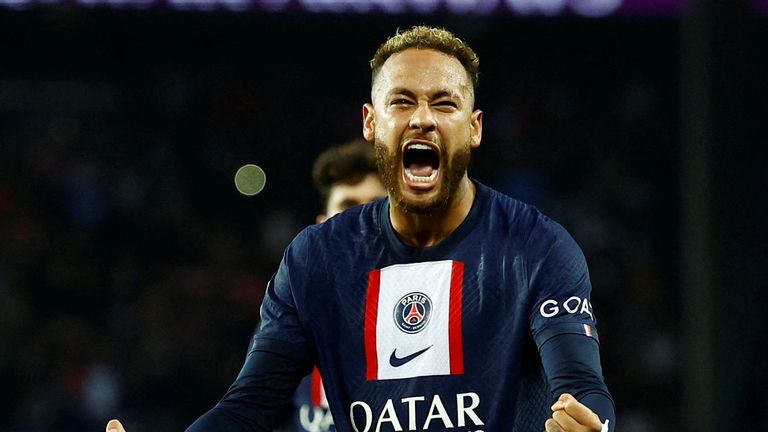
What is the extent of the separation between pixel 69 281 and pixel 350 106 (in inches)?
119

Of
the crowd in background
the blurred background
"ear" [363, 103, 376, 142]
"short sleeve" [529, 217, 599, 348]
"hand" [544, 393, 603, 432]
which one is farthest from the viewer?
the crowd in background

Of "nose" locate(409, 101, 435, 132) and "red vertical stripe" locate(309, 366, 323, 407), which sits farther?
"red vertical stripe" locate(309, 366, 323, 407)

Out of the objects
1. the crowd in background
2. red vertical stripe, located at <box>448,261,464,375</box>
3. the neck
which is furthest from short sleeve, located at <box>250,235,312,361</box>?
the crowd in background

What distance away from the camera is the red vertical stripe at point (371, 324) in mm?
2982

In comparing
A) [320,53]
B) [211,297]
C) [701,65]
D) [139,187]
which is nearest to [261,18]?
[320,53]

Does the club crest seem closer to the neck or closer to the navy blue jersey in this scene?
the navy blue jersey

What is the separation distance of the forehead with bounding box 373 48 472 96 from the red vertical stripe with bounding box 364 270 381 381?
1.54 ft

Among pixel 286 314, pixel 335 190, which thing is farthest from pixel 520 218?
pixel 335 190

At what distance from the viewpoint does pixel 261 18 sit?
409 inches

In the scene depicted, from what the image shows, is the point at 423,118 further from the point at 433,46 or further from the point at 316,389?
the point at 316,389

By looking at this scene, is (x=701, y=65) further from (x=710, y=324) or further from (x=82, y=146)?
(x=82, y=146)

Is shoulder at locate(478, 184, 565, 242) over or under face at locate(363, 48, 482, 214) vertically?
under

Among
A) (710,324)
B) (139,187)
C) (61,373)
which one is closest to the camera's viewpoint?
(710,324)

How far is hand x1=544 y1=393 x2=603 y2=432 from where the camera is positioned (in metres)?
2.33
